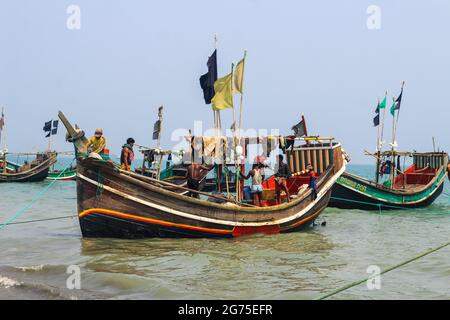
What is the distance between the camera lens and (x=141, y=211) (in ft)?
37.9

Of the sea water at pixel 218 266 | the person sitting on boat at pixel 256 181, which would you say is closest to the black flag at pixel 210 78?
the person sitting on boat at pixel 256 181

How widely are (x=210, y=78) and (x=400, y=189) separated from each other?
49.7 ft

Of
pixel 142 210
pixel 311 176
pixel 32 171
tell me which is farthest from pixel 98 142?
pixel 32 171

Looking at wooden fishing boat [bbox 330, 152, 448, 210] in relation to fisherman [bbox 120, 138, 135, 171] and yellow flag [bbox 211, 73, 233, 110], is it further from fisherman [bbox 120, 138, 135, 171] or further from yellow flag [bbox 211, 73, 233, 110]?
fisherman [bbox 120, 138, 135, 171]

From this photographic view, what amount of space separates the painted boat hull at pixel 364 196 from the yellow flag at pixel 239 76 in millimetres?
10657

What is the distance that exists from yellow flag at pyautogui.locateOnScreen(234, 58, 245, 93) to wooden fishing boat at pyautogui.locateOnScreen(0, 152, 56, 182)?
29.2m

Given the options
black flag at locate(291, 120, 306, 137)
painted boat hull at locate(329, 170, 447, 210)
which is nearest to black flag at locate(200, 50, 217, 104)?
black flag at locate(291, 120, 306, 137)

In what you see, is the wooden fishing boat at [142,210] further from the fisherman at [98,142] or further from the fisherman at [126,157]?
the fisherman at [126,157]

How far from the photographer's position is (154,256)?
1080 cm

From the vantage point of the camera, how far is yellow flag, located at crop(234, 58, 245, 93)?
13016 millimetres

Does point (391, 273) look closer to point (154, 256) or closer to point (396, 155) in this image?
point (154, 256)

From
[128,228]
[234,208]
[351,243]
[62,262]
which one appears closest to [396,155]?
[351,243]

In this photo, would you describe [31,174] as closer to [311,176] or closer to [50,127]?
[50,127]

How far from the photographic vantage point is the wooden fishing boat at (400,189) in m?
22.7
